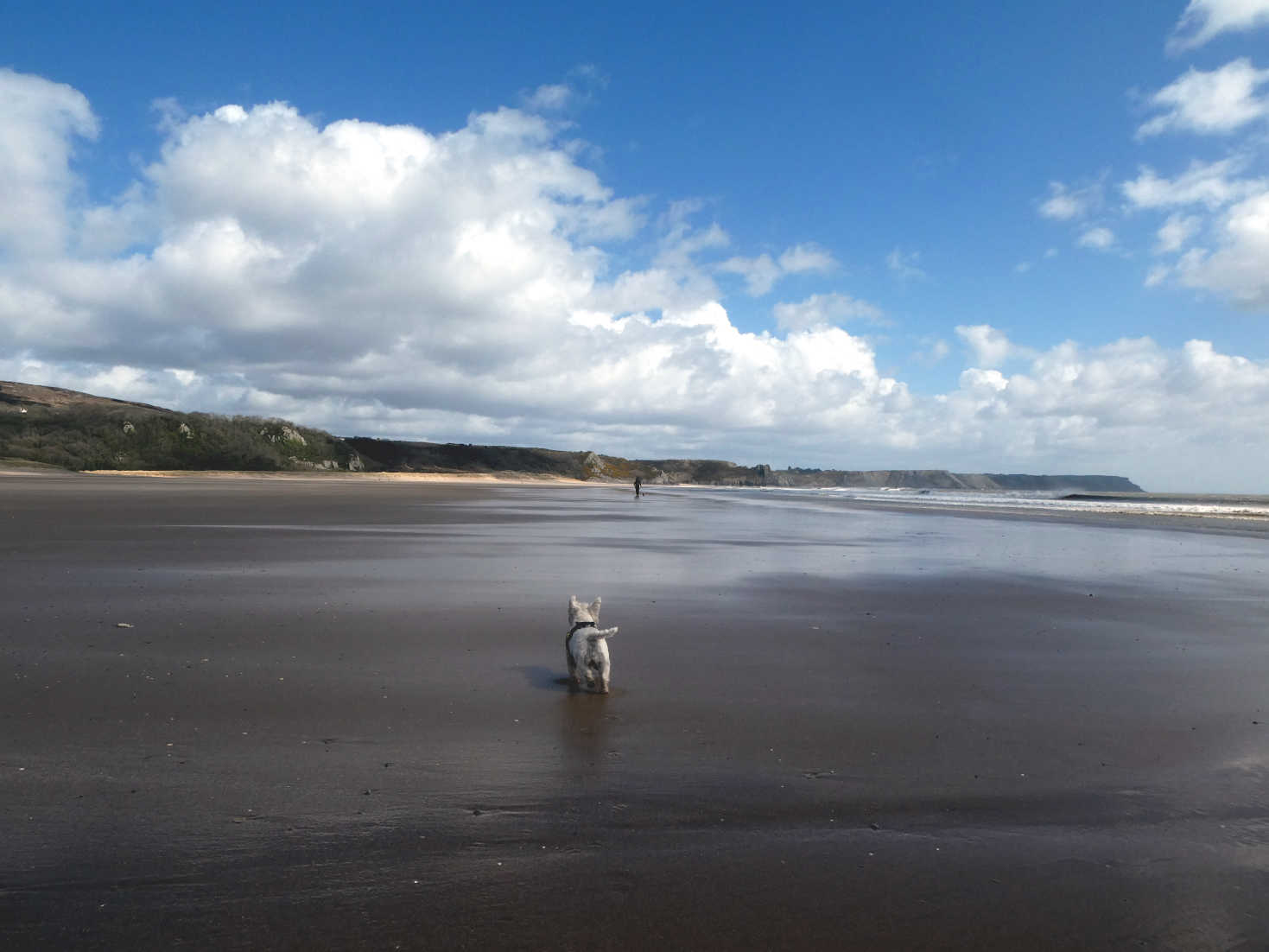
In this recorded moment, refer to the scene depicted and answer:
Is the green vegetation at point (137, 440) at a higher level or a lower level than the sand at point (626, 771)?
higher

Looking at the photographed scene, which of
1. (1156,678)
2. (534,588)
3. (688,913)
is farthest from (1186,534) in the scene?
(688,913)

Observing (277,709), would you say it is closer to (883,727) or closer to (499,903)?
(499,903)

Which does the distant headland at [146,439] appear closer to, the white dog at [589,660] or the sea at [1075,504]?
the sea at [1075,504]

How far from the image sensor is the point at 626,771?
4.88 metres

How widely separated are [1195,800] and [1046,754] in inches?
34.9

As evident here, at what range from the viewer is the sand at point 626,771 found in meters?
3.31

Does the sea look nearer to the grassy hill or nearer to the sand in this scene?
the sand

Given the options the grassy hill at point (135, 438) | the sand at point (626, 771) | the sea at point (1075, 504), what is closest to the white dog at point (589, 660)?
the sand at point (626, 771)

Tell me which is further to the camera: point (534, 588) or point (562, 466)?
point (562, 466)

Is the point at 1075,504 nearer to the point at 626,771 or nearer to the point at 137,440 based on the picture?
the point at 626,771

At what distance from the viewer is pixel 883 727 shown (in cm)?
584

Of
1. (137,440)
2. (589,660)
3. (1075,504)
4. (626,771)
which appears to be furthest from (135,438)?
(626,771)

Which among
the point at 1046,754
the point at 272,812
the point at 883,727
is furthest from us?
the point at 883,727

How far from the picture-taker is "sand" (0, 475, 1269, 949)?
3.31 metres
